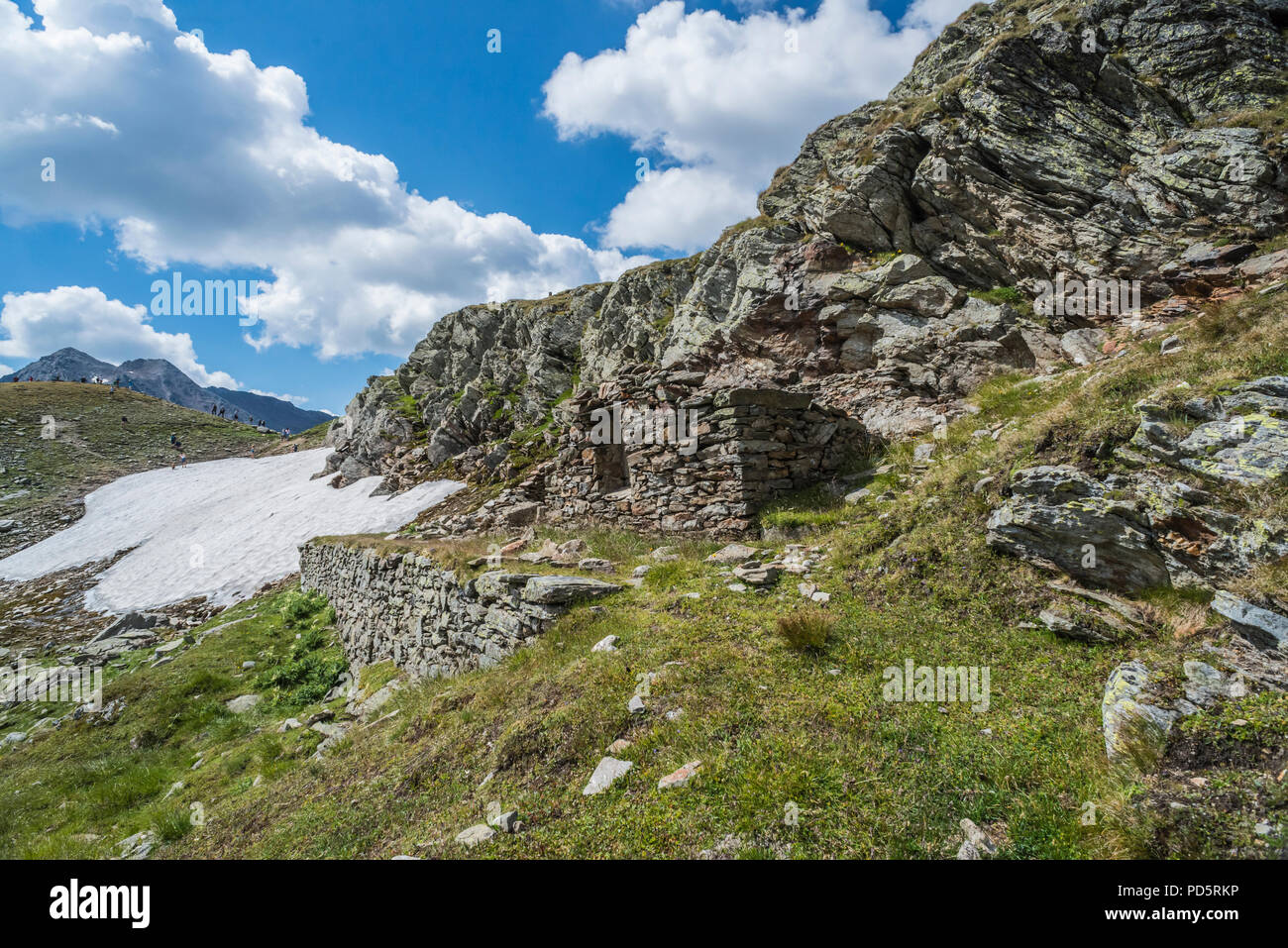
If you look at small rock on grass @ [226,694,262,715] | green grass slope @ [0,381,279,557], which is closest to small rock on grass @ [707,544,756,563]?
small rock on grass @ [226,694,262,715]

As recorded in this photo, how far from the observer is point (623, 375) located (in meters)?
17.3

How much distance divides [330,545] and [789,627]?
19.2 m

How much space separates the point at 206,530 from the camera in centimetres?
3136

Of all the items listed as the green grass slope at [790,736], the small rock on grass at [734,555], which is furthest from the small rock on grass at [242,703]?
the small rock on grass at [734,555]

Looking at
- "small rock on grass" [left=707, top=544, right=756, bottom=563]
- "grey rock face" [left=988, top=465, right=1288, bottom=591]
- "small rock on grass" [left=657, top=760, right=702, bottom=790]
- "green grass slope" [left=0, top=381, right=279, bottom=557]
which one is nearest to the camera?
"small rock on grass" [left=657, top=760, right=702, bottom=790]

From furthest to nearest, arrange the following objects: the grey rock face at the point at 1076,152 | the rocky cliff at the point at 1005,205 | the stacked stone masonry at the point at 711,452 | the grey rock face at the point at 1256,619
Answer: the grey rock face at the point at 1076,152 → the rocky cliff at the point at 1005,205 → the stacked stone masonry at the point at 711,452 → the grey rock face at the point at 1256,619

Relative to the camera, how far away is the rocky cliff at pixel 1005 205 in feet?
51.5

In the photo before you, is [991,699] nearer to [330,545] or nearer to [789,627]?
[789,627]

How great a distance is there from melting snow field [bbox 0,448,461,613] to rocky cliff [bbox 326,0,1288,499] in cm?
1241

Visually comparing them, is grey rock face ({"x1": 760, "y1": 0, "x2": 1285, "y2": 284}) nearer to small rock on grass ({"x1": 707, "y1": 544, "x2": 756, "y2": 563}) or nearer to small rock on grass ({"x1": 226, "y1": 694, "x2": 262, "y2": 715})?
small rock on grass ({"x1": 707, "y1": 544, "x2": 756, "y2": 563})

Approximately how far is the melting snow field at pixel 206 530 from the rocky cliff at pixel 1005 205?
1241cm

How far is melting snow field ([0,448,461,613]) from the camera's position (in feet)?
79.0

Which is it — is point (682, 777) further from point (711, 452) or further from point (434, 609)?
point (711, 452)

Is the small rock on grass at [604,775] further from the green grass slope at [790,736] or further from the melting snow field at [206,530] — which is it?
the melting snow field at [206,530]
